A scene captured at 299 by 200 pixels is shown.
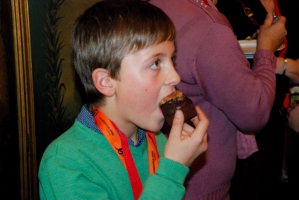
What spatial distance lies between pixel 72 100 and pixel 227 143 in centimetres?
180

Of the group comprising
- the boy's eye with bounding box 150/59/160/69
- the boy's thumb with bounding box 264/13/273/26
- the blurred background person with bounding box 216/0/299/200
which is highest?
the boy's thumb with bounding box 264/13/273/26

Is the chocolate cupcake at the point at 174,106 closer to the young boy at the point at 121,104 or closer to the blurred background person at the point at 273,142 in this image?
the young boy at the point at 121,104

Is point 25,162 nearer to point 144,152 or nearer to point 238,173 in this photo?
point 144,152

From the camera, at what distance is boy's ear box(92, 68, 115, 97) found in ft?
4.17

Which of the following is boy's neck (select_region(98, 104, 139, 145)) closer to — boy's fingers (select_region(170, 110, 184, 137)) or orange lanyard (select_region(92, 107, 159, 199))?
orange lanyard (select_region(92, 107, 159, 199))

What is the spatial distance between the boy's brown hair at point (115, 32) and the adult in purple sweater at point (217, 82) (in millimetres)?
154

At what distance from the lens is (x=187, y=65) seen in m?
1.40

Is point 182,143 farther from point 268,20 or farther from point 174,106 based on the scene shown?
point 268,20

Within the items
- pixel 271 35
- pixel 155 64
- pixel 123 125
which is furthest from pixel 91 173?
pixel 271 35

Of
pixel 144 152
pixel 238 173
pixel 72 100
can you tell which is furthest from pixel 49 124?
pixel 238 173

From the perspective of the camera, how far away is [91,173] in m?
1.14

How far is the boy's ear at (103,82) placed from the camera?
50.1 inches

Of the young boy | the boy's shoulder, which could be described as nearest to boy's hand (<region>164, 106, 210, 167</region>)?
the young boy

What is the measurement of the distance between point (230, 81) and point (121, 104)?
1.77 ft
